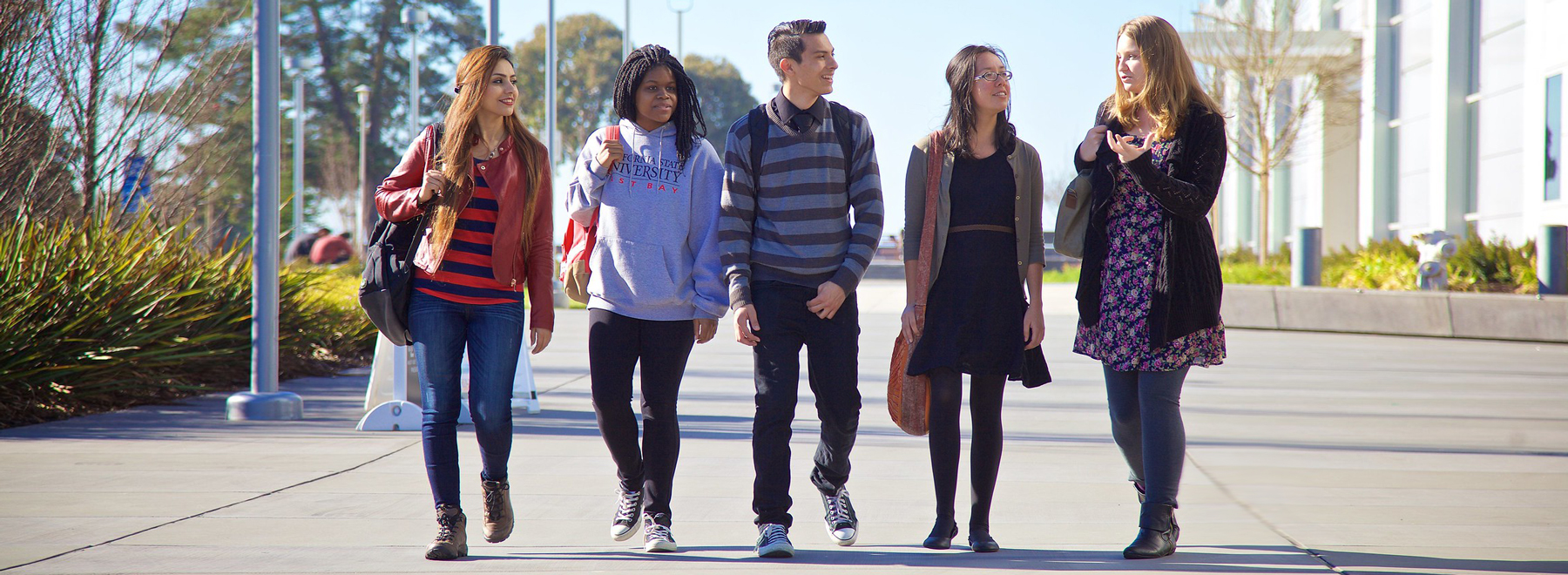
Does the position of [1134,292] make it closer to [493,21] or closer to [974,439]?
[974,439]

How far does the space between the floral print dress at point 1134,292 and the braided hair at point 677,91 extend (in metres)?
1.30

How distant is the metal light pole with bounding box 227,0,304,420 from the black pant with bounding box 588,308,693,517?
3.87 meters

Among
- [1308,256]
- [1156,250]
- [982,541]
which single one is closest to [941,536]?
[982,541]

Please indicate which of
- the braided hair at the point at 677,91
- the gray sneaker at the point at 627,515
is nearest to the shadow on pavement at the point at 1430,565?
the gray sneaker at the point at 627,515

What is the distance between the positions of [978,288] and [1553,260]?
13610mm

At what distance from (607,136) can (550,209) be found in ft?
1.02

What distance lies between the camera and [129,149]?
10438mm

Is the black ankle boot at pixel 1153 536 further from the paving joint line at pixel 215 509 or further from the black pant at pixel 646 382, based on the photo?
the paving joint line at pixel 215 509

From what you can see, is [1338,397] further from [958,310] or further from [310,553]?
[310,553]

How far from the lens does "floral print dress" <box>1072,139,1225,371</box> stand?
3770 millimetres

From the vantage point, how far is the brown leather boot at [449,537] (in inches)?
147

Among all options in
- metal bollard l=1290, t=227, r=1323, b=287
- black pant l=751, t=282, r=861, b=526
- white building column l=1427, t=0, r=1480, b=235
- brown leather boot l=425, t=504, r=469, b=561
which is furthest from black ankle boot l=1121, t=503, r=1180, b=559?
white building column l=1427, t=0, r=1480, b=235

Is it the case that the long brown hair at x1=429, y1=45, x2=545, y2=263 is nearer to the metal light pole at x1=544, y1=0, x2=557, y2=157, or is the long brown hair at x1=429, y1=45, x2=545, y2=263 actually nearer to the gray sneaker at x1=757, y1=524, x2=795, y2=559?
the gray sneaker at x1=757, y1=524, x2=795, y2=559

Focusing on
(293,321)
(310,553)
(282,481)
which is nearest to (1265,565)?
(310,553)
